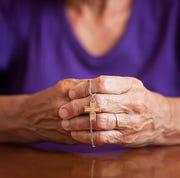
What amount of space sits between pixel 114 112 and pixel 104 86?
6cm

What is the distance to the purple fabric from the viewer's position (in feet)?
4.18

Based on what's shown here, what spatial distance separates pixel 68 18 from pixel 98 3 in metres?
0.10

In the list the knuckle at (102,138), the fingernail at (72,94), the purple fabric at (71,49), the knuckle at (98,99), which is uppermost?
the purple fabric at (71,49)

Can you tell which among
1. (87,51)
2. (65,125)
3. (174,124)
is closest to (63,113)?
(65,125)

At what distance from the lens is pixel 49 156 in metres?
0.93

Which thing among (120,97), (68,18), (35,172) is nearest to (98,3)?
(68,18)

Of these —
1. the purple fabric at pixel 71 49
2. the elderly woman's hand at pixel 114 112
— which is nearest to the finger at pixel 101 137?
the elderly woman's hand at pixel 114 112

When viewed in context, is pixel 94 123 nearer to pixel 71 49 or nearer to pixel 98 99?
pixel 98 99

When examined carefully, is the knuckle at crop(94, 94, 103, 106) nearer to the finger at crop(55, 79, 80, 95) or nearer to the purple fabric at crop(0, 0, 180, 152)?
the finger at crop(55, 79, 80, 95)

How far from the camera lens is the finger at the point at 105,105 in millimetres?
923

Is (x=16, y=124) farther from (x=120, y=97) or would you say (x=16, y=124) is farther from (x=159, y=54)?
(x=159, y=54)

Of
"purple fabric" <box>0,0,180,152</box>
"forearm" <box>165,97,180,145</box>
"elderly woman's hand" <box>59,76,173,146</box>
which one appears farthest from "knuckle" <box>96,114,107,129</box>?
"purple fabric" <box>0,0,180,152</box>

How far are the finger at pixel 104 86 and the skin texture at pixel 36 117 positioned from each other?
3 centimetres

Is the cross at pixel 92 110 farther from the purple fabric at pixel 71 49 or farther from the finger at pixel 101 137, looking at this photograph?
the purple fabric at pixel 71 49
